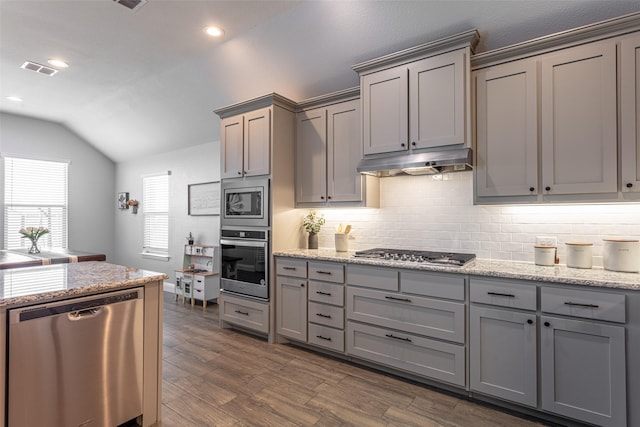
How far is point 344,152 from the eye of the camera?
3.38 m

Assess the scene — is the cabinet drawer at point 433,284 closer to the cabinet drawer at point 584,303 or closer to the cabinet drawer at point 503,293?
the cabinet drawer at point 503,293

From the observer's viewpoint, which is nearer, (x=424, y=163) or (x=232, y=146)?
(x=424, y=163)

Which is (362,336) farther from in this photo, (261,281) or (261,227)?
(261,227)

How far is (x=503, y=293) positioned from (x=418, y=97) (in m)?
1.66

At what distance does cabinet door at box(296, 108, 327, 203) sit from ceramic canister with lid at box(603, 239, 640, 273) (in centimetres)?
234

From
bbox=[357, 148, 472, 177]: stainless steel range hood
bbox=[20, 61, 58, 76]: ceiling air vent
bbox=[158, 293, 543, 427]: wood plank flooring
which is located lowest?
bbox=[158, 293, 543, 427]: wood plank flooring

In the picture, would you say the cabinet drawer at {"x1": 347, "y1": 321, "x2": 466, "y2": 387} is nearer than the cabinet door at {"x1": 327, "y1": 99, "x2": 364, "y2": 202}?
Yes

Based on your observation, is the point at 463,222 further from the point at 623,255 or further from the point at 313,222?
the point at 313,222

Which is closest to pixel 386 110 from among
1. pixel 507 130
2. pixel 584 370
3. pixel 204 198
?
pixel 507 130

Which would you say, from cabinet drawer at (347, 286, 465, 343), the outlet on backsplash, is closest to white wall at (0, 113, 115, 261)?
cabinet drawer at (347, 286, 465, 343)

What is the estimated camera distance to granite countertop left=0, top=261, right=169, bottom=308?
1.61m

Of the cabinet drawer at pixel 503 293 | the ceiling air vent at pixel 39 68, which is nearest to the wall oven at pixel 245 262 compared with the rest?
the cabinet drawer at pixel 503 293

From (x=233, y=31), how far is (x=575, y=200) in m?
3.29

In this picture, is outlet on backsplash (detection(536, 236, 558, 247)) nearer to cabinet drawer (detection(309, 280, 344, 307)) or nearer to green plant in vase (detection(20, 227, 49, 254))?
cabinet drawer (detection(309, 280, 344, 307))
